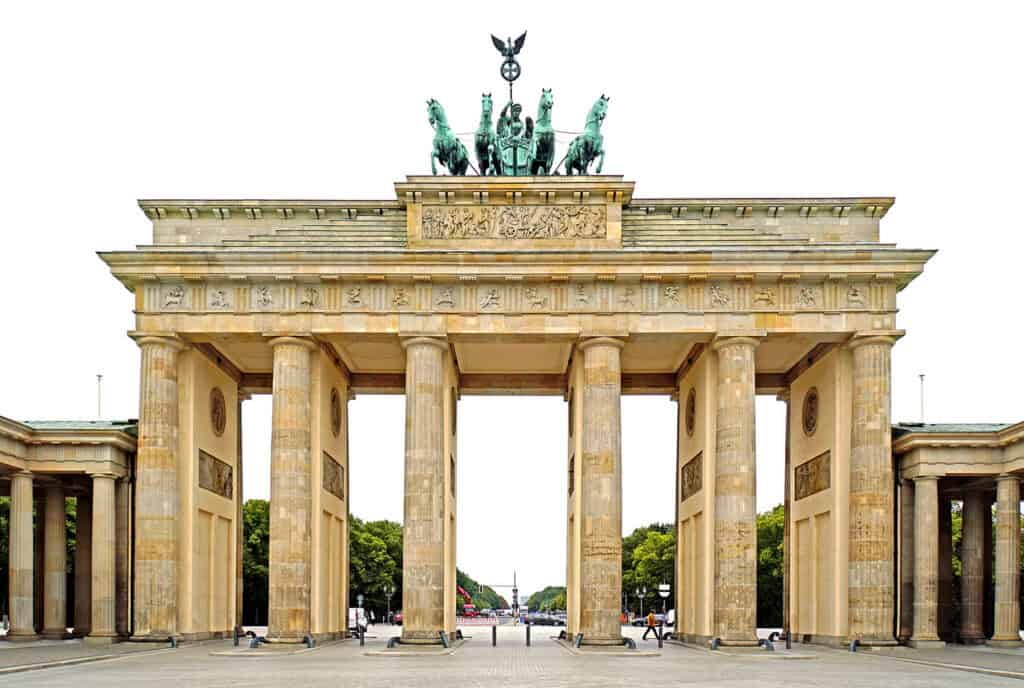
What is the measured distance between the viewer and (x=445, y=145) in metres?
49.1

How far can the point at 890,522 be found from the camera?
151 feet

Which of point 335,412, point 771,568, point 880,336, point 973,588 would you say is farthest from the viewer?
point 771,568

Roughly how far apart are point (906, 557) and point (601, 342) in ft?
46.1

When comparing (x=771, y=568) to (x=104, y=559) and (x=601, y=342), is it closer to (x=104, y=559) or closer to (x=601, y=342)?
(x=601, y=342)

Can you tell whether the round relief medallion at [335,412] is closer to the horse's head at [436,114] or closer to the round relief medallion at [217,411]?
the round relief medallion at [217,411]

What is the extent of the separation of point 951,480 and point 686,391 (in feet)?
38.0

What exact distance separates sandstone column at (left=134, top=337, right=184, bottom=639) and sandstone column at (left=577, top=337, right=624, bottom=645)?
14.9 meters

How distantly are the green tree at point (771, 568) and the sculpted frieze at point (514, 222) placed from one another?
55.8 meters

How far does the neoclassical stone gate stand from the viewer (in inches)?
1809

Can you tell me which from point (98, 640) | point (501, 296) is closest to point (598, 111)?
point (501, 296)

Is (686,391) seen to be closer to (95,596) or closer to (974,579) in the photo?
(974,579)

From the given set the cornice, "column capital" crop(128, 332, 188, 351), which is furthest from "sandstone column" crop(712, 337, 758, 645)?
"column capital" crop(128, 332, 188, 351)

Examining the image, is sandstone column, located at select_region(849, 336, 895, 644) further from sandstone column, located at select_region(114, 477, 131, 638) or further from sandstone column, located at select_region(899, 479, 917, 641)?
sandstone column, located at select_region(114, 477, 131, 638)

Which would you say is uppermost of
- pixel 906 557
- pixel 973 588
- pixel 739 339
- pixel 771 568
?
pixel 739 339
